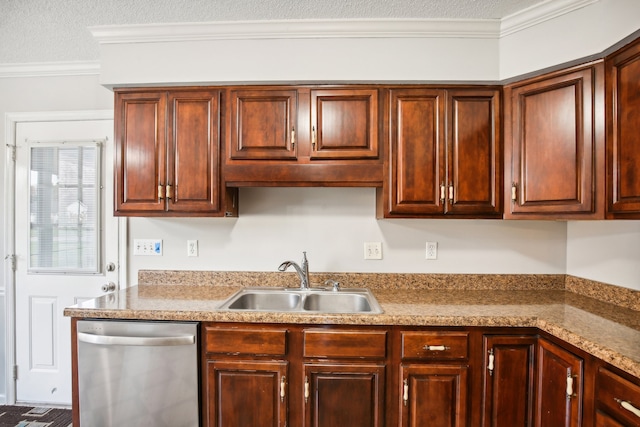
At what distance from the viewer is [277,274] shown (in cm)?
218

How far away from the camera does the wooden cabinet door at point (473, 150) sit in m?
1.83

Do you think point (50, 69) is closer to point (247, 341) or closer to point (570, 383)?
point (247, 341)

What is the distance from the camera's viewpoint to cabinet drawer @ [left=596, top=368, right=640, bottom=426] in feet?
3.48

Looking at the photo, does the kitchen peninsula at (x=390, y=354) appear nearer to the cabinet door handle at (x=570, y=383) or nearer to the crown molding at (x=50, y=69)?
the cabinet door handle at (x=570, y=383)

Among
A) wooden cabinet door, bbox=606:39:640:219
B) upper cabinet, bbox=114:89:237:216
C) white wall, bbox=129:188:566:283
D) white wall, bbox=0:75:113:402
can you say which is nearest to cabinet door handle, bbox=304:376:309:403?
white wall, bbox=129:188:566:283

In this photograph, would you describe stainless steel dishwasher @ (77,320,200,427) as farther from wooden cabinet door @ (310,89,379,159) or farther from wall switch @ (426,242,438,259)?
wall switch @ (426,242,438,259)

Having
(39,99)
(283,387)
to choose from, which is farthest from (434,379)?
(39,99)

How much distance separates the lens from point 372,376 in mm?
1543

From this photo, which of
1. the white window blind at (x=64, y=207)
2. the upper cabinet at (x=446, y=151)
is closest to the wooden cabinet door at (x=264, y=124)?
the upper cabinet at (x=446, y=151)

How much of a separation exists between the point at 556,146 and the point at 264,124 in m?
1.60

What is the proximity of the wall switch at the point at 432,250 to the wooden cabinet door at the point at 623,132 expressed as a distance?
36.1 inches

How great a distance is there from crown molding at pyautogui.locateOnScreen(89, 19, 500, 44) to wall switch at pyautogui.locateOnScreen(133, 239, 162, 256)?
51.2 inches

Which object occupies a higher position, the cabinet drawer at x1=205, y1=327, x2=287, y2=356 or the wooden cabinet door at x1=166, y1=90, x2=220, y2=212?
the wooden cabinet door at x1=166, y1=90, x2=220, y2=212

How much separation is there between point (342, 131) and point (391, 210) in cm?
55
